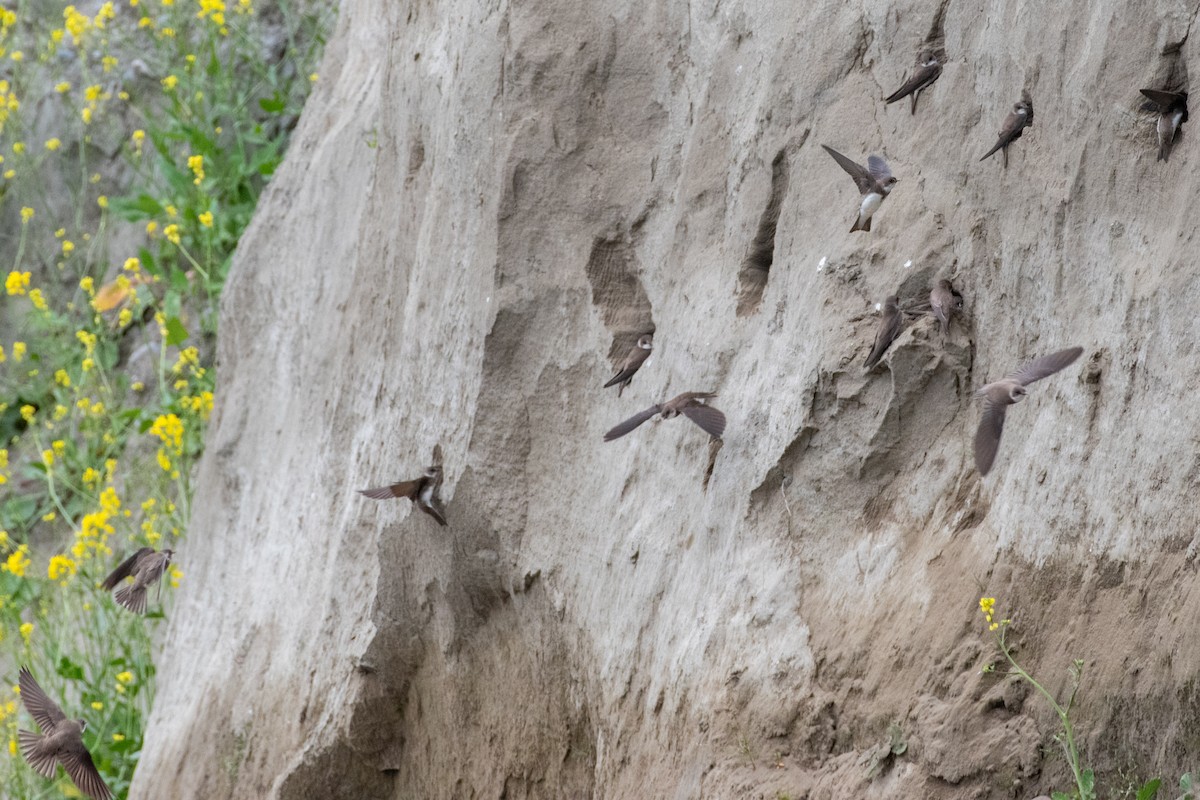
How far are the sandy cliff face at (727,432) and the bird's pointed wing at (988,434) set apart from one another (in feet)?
0.49

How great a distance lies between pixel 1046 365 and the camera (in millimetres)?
3141

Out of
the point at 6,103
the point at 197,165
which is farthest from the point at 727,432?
the point at 6,103

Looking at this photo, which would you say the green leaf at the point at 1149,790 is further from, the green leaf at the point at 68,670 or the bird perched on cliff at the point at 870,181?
the green leaf at the point at 68,670

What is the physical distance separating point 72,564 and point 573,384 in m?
3.50

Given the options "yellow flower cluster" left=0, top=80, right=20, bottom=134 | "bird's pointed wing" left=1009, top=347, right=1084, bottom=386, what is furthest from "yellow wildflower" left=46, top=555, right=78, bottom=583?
"bird's pointed wing" left=1009, top=347, right=1084, bottom=386

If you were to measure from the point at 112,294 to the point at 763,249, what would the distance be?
6689mm

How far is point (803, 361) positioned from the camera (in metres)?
3.93

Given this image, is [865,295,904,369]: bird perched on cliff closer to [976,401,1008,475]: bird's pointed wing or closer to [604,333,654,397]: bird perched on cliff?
[976,401,1008,475]: bird's pointed wing

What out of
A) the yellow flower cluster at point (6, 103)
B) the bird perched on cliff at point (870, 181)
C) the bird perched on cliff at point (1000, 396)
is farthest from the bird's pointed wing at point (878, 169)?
the yellow flower cluster at point (6, 103)

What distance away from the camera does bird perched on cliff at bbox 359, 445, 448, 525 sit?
16.0ft

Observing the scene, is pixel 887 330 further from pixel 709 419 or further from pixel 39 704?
pixel 39 704

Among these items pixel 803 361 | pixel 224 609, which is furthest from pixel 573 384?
pixel 224 609

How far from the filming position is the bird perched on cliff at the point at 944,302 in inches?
142

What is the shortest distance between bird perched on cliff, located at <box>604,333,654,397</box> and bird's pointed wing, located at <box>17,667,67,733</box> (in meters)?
2.16
